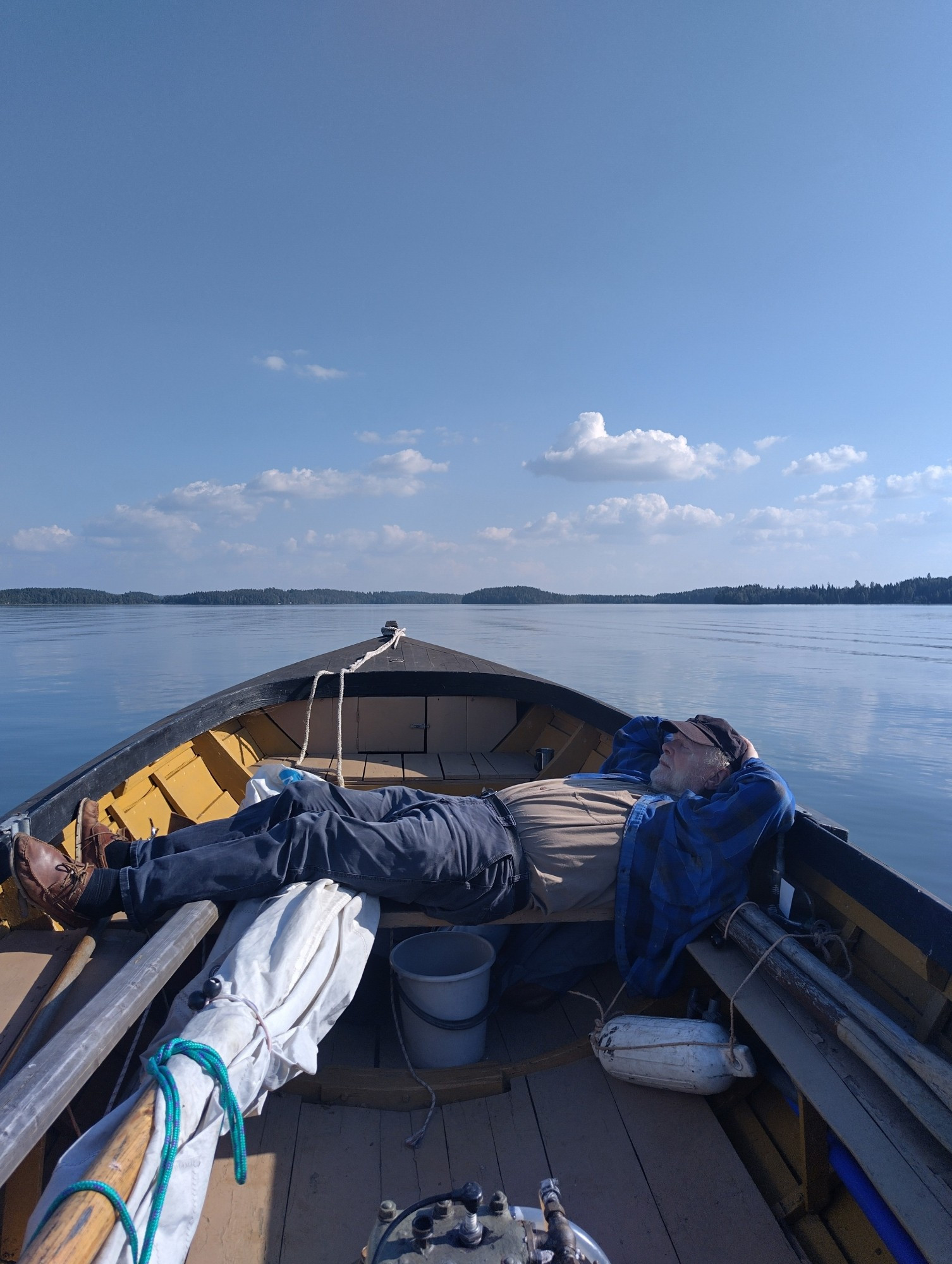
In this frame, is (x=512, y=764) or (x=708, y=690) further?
(x=708, y=690)

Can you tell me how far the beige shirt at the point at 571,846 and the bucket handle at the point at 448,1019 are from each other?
0.47m

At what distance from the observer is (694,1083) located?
2111 mm

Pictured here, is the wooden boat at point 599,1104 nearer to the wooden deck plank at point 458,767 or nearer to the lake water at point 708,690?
the wooden deck plank at point 458,767

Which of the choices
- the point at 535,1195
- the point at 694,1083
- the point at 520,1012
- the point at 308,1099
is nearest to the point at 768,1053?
the point at 694,1083

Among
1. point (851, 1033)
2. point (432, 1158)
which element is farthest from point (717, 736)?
point (432, 1158)

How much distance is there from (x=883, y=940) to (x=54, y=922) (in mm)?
2530

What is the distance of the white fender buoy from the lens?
2.09 metres

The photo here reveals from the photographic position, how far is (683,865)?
2395mm

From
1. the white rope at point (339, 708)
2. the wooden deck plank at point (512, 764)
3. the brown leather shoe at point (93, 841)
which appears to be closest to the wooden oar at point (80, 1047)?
the brown leather shoe at point (93, 841)

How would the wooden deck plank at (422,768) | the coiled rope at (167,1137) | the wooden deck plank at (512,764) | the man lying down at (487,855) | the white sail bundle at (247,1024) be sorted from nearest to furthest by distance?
the coiled rope at (167,1137), the white sail bundle at (247,1024), the man lying down at (487,855), the wooden deck plank at (422,768), the wooden deck plank at (512,764)

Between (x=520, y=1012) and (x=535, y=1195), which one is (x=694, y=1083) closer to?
(x=535, y=1195)

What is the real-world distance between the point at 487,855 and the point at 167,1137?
1258mm

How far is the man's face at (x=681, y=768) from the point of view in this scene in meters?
2.75

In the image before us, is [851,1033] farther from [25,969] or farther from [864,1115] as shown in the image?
[25,969]
